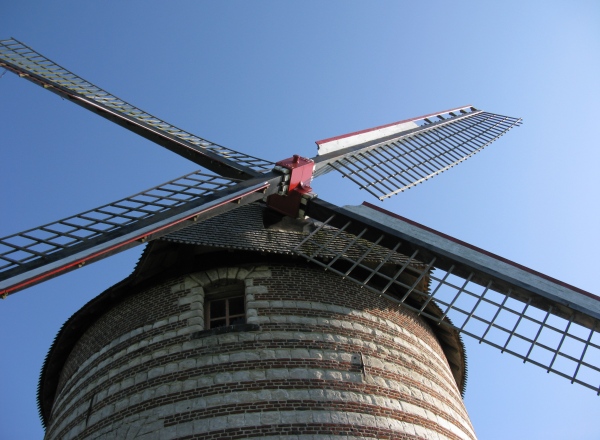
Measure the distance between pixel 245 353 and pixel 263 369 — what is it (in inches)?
12.2

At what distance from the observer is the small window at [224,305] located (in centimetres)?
880

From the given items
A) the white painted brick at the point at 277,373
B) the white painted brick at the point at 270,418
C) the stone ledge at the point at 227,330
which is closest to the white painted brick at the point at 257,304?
the stone ledge at the point at 227,330

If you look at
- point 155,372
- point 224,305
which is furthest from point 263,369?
point 224,305

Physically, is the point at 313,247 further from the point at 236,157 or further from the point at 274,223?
the point at 236,157

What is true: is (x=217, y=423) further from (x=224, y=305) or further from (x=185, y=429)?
(x=224, y=305)

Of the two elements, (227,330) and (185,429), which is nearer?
(185,429)

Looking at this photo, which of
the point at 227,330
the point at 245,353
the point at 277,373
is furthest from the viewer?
the point at 227,330

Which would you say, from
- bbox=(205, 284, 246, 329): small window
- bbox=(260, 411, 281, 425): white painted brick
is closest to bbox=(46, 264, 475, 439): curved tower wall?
bbox=(260, 411, 281, 425): white painted brick

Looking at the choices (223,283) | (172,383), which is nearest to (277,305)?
(223,283)

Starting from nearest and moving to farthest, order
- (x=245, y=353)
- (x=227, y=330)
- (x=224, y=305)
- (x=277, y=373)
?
(x=277, y=373)
(x=245, y=353)
(x=227, y=330)
(x=224, y=305)

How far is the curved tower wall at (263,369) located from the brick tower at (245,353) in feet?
0.05

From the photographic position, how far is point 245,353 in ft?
26.0

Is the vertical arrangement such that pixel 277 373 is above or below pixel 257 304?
below

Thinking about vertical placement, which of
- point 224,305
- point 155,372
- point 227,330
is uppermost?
point 224,305
